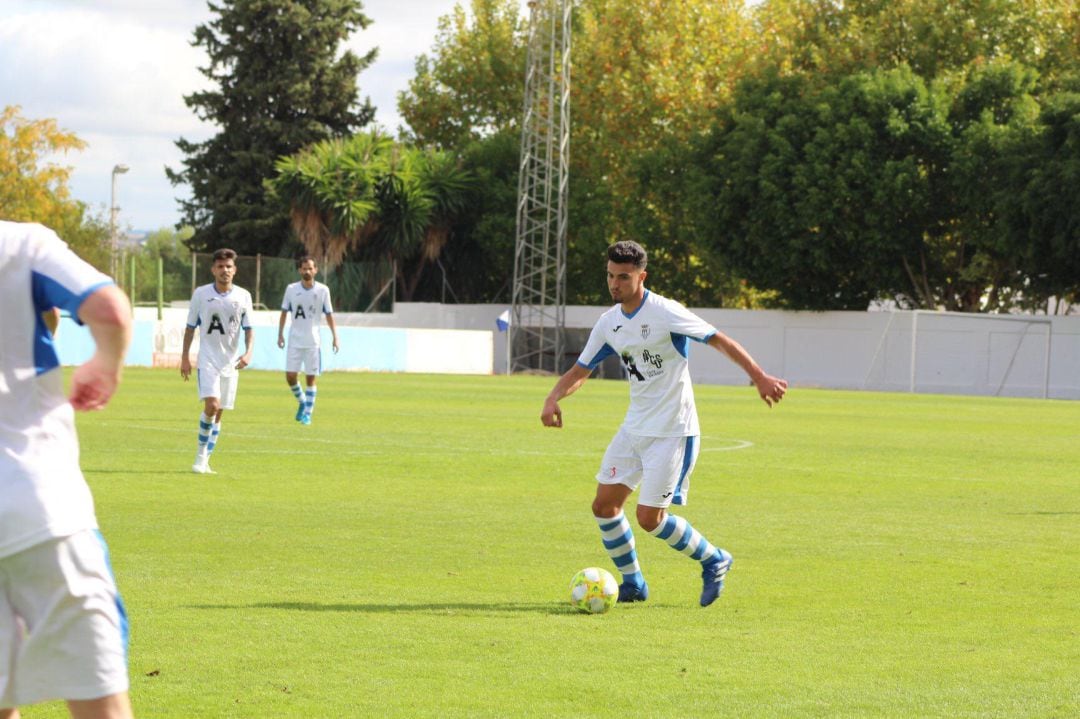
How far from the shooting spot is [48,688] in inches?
161

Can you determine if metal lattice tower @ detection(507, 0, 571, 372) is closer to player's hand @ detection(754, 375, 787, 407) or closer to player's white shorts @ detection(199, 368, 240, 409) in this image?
player's white shorts @ detection(199, 368, 240, 409)

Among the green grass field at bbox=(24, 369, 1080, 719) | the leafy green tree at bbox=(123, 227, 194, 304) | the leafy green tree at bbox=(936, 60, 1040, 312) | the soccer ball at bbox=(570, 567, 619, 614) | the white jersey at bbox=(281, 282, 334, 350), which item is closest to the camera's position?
the green grass field at bbox=(24, 369, 1080, 719)

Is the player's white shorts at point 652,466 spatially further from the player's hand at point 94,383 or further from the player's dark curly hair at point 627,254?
the player's hand at point 94,383

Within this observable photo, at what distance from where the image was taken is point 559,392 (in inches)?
378

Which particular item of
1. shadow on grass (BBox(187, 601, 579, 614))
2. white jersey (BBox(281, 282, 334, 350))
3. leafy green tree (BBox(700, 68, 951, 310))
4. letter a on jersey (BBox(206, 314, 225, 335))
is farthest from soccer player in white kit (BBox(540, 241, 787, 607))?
leafy green tree (BBox(700, 68, 951, 310))

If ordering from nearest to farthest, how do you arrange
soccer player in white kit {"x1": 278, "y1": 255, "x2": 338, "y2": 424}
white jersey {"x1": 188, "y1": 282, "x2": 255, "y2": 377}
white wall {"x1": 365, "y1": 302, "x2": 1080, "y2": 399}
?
white jersey {"x1": 188, "y1": 282, "x2": 255, "y2": 377}, soccer player in white kit {"x1": 278, "y1": 255, "x2": 338, "y2": 424}, white wall {"x1": 365, "y1": 302, "x2": 1080, "y2": 399}

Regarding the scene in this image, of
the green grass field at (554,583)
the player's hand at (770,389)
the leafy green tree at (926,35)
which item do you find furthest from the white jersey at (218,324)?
the leafy green tree at (926,35)

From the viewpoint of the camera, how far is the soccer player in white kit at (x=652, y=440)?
9.16 m

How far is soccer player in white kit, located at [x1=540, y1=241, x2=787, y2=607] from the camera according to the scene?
916cm

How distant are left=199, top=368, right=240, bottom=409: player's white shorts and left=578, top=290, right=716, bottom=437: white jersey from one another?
327 inches

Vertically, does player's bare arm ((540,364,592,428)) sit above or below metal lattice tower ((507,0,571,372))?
below

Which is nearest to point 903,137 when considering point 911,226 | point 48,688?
point 911,226

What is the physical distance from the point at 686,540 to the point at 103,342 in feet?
18.8

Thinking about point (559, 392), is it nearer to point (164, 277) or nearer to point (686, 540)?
point (686, 540)
